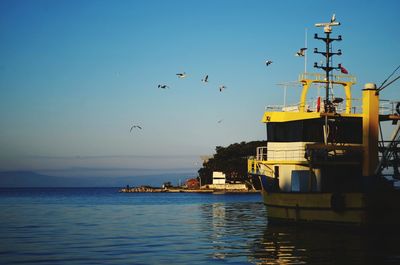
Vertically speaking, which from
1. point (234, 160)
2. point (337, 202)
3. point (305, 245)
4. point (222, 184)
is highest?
point (234, 160)

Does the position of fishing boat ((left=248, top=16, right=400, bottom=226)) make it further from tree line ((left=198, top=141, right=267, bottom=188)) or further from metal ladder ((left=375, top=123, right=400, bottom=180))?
tree line ((left=198, top=141, right=267, bottom=188))

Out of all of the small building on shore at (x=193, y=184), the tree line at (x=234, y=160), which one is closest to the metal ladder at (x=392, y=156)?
the tree line at (x=234, y=160)

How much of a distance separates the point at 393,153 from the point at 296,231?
22.6ft

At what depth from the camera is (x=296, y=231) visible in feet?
113

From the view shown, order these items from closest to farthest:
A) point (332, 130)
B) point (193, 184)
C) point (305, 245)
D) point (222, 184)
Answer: point (305, 245), point (332, 130), point (222, 184), point (193, 184)

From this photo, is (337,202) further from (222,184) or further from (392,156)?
(222,184)

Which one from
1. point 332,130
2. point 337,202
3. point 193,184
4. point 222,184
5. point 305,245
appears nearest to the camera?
point 305,245

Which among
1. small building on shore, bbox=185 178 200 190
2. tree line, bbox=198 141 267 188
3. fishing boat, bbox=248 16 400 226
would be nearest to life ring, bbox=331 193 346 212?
fishing boat, bbox=248 16 400 226

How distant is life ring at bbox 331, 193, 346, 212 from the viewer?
31.3 meters

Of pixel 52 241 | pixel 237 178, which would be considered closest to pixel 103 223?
pixel 52 241

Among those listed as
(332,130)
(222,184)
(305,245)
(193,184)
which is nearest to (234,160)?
(222,184)

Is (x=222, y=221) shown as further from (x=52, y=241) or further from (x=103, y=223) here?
(x=52, y=241)

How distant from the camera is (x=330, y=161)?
3491 centimetres

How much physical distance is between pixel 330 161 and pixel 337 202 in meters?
4.01
